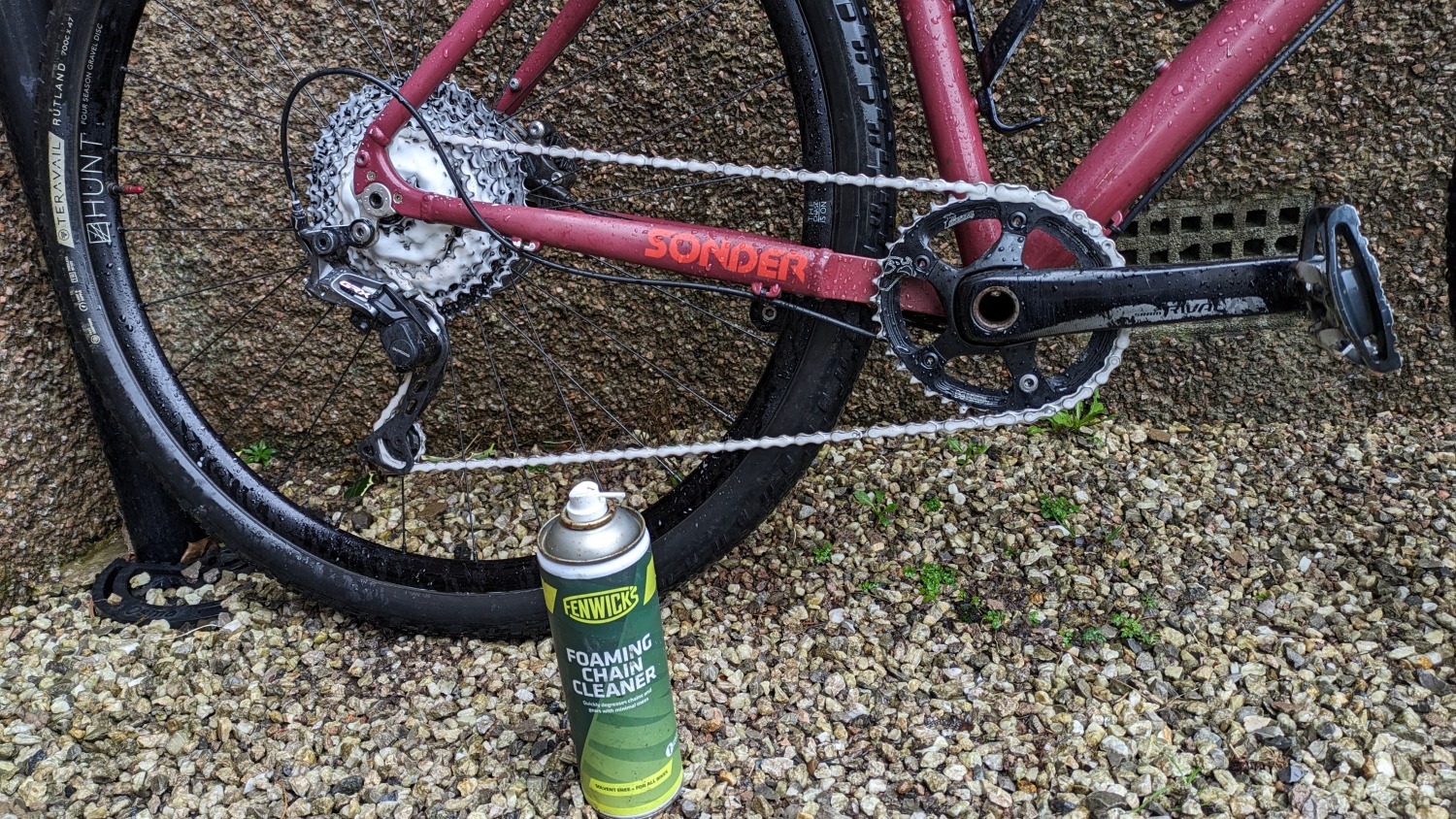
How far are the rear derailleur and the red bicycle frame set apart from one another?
10 centimetres

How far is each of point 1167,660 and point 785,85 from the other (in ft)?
4.20

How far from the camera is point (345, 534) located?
69.2 inches

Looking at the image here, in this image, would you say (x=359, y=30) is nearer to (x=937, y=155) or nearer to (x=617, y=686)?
(x=937, y=155)

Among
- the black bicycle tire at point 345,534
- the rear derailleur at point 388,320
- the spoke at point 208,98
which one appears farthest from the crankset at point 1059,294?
the spoke at point 208,98

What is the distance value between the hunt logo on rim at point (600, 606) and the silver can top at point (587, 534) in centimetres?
5

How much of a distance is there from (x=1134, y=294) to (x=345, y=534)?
133 cm

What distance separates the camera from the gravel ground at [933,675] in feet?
4.83

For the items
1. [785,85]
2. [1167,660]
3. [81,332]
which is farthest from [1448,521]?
[81,332]

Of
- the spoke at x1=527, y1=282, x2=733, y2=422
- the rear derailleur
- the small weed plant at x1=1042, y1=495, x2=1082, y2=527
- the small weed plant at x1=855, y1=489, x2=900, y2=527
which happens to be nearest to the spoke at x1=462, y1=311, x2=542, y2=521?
the spoke at x1=527, y1=282, x2=733, y2=422

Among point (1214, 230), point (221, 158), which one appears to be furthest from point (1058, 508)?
point (221, 158)

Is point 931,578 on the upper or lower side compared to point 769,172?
lower

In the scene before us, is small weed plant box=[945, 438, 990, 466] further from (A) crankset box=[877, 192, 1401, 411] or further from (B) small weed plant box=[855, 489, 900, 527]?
(A) crankset box=[877, 192, 1401, 411]

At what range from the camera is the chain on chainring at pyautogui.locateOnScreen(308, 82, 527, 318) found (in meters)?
1.53

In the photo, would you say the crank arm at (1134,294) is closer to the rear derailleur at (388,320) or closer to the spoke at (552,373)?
the rear derailleur at (388,320)
